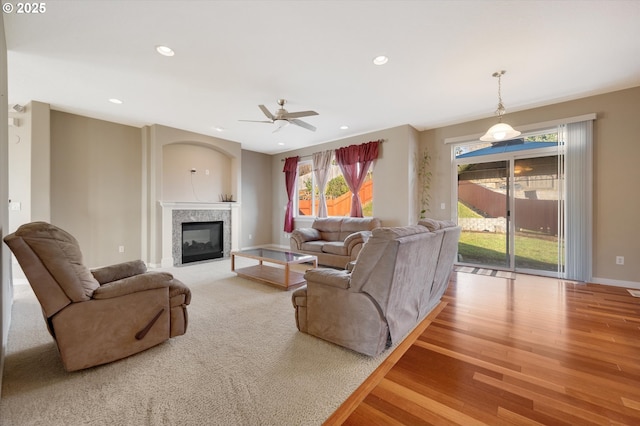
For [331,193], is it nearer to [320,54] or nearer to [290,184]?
[290,184]

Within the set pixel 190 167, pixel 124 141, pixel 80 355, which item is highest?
pixel 124 141

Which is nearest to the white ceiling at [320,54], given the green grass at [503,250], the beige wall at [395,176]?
the beige wall at [395,176]

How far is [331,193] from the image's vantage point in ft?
21.6

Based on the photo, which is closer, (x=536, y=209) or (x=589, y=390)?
(x=589, y=390)

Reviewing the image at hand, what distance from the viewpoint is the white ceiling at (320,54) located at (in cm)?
220

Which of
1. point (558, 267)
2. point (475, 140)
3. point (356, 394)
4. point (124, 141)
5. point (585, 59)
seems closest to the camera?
point (356, 394)

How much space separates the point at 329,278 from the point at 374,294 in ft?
1.28

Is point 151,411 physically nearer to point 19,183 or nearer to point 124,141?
Answer: point 19,183

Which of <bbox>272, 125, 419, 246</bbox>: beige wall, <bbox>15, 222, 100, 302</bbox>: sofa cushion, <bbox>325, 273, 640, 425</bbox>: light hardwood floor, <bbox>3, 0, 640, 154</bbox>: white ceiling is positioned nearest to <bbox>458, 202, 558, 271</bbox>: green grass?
<bbox>272, 125, 419, 246</bbox>: beige wall

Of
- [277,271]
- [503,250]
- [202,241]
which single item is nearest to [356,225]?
[277,271]

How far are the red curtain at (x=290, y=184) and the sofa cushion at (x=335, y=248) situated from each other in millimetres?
2352

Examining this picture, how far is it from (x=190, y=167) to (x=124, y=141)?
126 cm

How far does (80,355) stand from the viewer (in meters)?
1.73

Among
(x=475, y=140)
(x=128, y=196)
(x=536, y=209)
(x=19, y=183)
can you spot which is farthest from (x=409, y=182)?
(x=19, y=183)
